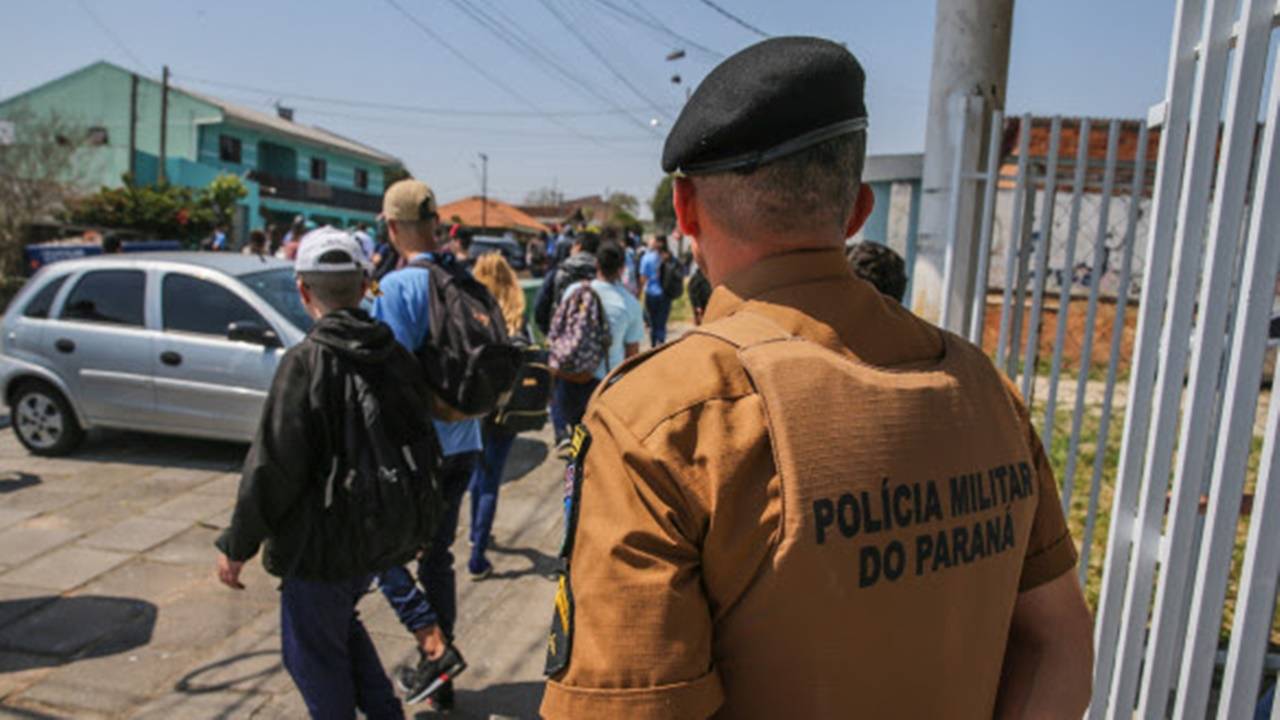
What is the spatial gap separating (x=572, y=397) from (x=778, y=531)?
14.0 ft

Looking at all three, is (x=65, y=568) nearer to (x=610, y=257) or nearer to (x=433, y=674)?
(x=433, y=674)

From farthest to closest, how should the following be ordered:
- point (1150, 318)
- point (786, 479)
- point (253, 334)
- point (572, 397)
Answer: point (253, 334)
point (572, 397)
point (1150, 318)
point (786, 479)

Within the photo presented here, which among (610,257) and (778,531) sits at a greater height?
(610,257)

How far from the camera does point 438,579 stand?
3.47 metres

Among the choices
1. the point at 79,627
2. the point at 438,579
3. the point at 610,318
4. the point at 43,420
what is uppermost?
the point at 610,318

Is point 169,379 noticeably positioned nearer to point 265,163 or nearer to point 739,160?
point 739,160

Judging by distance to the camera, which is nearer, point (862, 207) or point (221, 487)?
point (862, 207)

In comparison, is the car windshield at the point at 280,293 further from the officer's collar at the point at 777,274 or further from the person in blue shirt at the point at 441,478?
the officer's collar at the point at 777,274

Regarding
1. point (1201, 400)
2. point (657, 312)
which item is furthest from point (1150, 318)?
point (657, 312)

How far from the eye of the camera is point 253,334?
6156 millimetres

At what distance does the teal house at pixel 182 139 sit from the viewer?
111 ft

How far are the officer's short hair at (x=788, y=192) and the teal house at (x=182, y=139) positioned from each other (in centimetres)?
3295

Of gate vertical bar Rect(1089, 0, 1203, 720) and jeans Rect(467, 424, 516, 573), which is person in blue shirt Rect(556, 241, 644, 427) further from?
gate vertical bar Rect(1089, 0, 1203, 720)

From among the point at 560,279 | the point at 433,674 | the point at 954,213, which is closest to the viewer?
the point at 433,674
